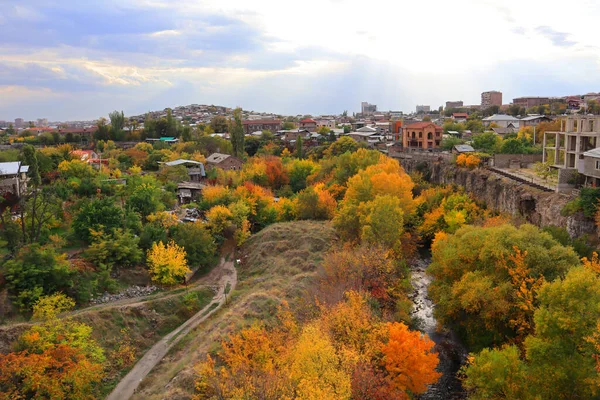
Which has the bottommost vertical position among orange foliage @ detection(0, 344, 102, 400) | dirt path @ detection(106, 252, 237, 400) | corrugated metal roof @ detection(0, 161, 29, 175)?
dirt path @ detection(106, 252, 237, 400)

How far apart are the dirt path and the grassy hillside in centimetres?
59

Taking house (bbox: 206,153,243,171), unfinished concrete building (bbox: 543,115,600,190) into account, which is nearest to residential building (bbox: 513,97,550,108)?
house (bbox: 206,153,243,171)

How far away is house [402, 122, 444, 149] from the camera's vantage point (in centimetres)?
7512

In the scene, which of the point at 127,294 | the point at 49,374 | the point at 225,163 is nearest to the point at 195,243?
the point at 127,294

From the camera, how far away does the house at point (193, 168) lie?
2479 inches

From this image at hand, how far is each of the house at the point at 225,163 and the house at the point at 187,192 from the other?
14.9m

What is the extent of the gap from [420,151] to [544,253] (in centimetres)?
4769

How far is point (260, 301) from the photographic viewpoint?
28.1 meters

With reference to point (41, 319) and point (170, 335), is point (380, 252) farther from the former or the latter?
point (41, 319)

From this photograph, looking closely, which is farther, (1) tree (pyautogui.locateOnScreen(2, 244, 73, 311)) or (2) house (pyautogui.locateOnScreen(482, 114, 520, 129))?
(2) house (pyautogui.locateOnScreen(482, 114, 520, 129))

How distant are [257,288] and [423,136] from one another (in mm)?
52001

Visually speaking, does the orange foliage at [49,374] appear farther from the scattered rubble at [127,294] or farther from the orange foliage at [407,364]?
the orange foliage at [407,364]

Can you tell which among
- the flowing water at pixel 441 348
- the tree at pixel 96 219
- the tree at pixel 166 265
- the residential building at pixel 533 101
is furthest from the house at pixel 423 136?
the residential building at pixel 533 101

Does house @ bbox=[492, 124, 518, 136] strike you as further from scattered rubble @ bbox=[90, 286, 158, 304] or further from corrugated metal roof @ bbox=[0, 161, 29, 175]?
corrugated metal roof @ bbox=[0, 161, 29, 175]
